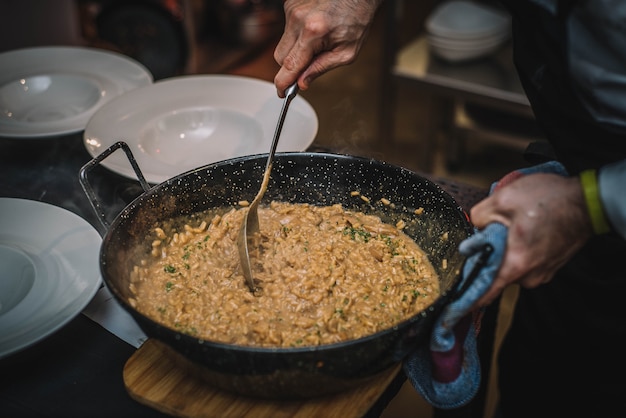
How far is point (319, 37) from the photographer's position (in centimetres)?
151

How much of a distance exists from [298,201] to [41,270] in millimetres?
629

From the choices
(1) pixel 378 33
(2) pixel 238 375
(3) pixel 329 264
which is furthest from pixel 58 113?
(1) pixel 378 33

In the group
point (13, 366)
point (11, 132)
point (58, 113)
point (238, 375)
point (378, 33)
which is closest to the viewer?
point (238, 375)

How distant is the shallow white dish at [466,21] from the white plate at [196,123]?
54.6 inches

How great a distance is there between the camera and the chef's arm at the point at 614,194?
1018 mm

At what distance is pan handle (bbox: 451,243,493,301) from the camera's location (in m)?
1.02

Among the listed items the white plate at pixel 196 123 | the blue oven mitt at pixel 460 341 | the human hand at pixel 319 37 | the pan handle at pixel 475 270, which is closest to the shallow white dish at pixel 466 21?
the white plate at pixel 196 123

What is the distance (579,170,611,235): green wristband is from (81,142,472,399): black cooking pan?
0.24 m

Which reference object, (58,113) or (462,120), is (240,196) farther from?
(462,120)

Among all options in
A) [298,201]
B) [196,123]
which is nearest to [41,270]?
[298,201]

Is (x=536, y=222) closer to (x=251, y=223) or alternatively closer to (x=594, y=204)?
(x=594, y=204)

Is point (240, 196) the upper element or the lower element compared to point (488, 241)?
lower

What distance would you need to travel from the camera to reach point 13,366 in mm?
1220

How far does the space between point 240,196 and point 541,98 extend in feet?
2.57
